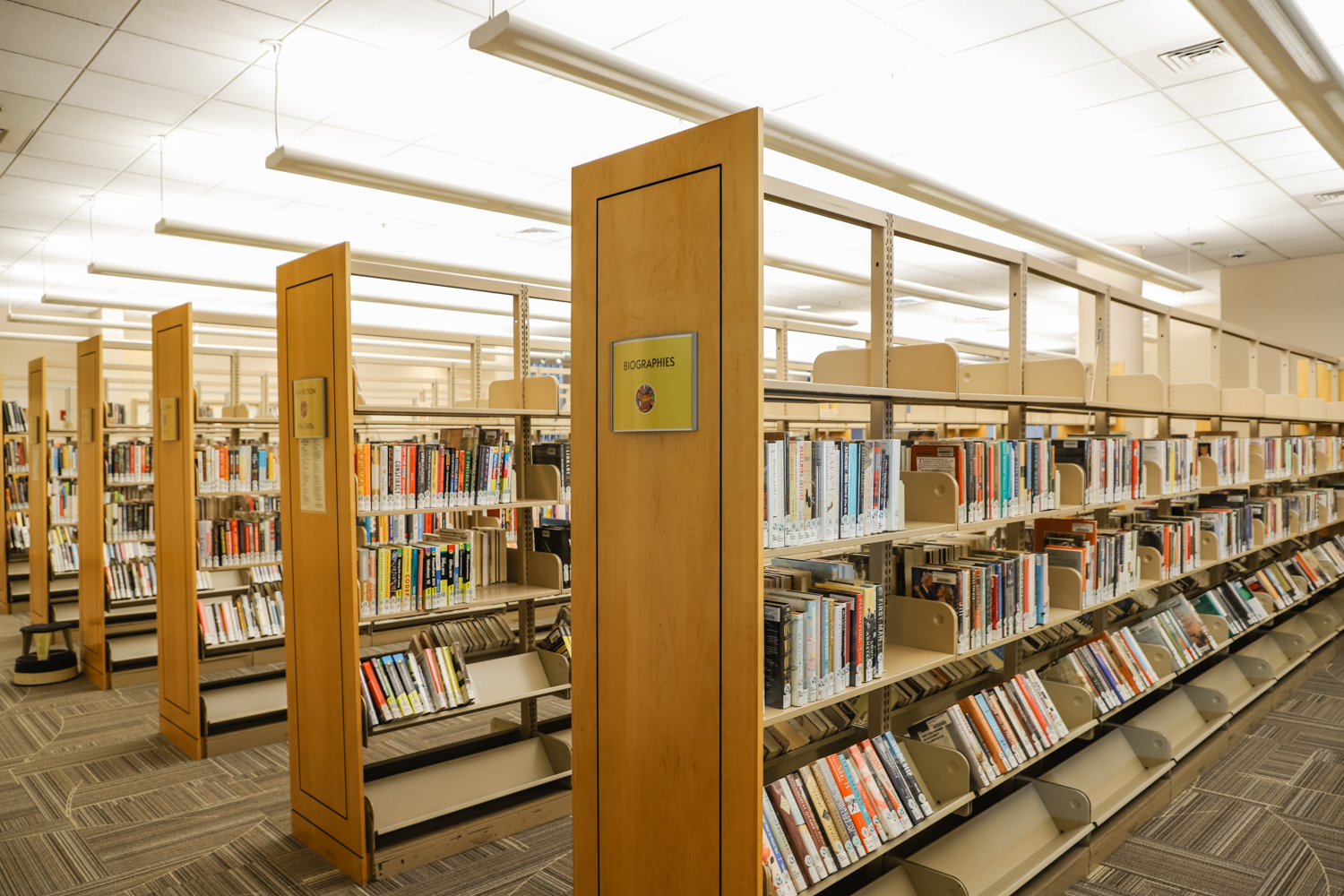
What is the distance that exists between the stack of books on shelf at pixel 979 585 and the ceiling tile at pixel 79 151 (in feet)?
17.7

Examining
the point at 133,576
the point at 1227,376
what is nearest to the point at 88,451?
the point at 133,576

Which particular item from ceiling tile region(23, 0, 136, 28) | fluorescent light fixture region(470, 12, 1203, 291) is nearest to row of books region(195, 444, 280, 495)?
ceiling tile region(23, 0, 136, 28)

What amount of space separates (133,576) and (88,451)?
3.81 ft

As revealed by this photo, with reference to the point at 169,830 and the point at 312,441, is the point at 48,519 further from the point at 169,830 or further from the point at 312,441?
the point at 312,441

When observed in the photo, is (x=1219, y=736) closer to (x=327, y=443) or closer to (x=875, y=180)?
(x=875, y=180)

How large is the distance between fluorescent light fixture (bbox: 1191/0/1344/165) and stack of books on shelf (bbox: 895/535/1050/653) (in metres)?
1.72

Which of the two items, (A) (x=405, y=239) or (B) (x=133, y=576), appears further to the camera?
(A) (x=405, y=239)

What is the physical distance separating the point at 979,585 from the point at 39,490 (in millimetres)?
6507

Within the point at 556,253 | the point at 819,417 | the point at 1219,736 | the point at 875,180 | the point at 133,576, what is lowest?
the point at 1219,736

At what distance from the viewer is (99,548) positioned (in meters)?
5.12

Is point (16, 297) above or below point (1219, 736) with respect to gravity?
above

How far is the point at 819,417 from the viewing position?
7.02 m

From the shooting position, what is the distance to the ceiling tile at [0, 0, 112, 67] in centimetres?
366

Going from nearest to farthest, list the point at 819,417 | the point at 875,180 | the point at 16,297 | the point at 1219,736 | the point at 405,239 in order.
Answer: the point at 875,180, the point at 1219,736, the point at 819,417, the point at 405,239, the point at 16,297
